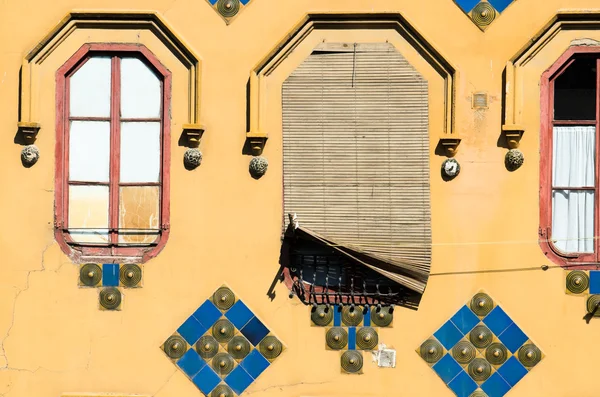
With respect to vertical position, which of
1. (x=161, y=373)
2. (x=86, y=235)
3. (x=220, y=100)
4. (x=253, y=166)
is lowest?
(x=161, y=373)

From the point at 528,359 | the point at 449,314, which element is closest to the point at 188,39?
the point at 449,314

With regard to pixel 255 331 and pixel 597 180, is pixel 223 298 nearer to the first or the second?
pixel 255 331

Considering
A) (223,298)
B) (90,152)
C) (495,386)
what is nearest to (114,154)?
(90,152)

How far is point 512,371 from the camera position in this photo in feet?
35.3

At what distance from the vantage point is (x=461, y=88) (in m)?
10.8

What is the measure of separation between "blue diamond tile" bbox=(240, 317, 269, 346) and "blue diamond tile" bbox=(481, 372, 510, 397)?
235 centimetres

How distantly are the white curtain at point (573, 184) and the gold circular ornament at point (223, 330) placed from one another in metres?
3.52

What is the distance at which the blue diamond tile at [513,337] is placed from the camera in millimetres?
10742

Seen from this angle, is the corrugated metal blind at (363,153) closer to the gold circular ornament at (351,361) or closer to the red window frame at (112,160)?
the gold circular ornament at (351,361)

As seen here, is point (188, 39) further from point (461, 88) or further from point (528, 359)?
point (528, 359)

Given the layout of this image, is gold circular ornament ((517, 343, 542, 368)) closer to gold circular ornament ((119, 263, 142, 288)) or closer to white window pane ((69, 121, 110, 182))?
gold circular ornament ((119, 263, 142, 288))

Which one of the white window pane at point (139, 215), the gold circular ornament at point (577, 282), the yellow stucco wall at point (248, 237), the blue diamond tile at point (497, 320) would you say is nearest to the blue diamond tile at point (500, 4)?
the yellow stucco wall at point (248, 237)

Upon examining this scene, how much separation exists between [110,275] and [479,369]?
3.99 metres

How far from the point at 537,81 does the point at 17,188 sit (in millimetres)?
5574
